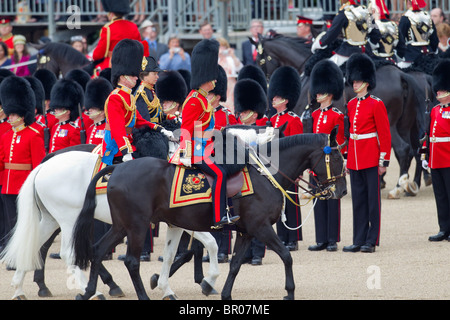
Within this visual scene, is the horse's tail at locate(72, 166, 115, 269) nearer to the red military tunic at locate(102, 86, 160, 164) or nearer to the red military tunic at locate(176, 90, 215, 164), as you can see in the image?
the red military tunic at locate(102, 86, 160, 164)

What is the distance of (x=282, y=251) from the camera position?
6410 millimetres

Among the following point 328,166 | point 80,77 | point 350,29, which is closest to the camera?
point 328,166

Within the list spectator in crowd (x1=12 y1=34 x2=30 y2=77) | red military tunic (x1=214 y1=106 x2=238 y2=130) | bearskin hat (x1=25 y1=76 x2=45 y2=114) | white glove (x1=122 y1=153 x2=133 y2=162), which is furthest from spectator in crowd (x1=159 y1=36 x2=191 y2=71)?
white glove (x1=122 y1=153 x2=133 y2=162)

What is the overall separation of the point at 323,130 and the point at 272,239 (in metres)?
2.52

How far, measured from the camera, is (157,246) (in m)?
9.27

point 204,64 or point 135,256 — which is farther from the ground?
point 204,64

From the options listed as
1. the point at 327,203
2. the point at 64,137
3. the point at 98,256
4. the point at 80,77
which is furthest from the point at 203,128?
the point at 80,77

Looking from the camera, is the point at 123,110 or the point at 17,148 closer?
the point at 123,110

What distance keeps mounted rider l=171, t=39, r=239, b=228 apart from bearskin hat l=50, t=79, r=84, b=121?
2.55m

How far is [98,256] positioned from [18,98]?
2.63 metres

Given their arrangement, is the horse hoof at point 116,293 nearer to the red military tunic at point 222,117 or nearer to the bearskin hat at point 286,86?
the red military tunic at point 222,117

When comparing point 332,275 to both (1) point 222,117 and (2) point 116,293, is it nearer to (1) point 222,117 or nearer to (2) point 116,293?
(2) point 116,293

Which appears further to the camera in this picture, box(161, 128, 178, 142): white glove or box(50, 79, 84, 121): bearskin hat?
box(50, 79, 84, 121): bearskin hat

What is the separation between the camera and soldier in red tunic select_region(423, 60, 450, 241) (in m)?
8.94
